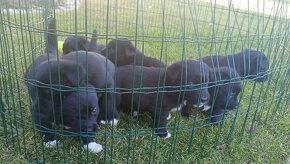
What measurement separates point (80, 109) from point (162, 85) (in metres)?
1.10

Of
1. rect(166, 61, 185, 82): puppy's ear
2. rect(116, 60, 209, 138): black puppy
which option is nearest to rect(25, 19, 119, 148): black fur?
rect(116, 60, 209, 138): black puppy

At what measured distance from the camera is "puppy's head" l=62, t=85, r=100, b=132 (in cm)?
234

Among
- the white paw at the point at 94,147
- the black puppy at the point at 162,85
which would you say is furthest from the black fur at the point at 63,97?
the black puppy at the point at 162,85

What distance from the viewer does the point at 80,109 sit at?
235 cm

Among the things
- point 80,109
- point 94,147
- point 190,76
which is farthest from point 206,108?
point 80,109

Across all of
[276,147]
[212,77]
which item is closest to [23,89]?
[212,77]

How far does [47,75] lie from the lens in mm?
2299

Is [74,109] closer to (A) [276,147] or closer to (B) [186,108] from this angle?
(B) [186,108]

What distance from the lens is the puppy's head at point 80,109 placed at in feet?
7.68

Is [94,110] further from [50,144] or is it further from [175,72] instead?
[175,72]

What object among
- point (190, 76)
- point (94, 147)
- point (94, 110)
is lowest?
point (94, 147)

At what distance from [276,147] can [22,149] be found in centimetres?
296

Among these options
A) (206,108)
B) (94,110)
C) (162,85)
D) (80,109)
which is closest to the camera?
(80,109)

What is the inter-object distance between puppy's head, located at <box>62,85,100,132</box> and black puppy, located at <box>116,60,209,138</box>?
1.62 feet
